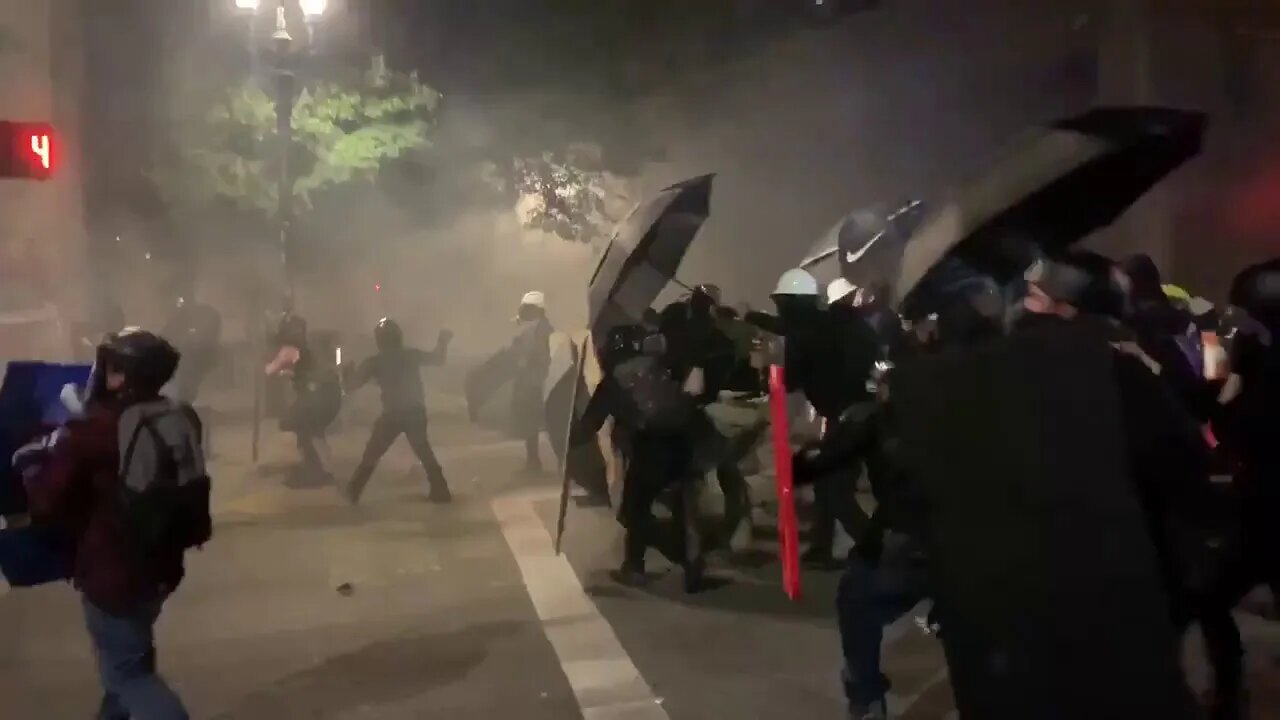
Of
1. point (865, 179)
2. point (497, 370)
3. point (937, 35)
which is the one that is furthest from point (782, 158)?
point (497, 370)

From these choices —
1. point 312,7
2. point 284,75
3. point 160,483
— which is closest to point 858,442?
point 160,483

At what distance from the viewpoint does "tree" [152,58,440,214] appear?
20578mm

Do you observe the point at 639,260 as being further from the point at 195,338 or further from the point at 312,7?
the point at 312,7

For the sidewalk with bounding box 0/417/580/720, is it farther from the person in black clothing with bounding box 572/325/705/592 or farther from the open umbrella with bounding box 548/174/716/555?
the open umbrella with bounding box 548/174/716/555

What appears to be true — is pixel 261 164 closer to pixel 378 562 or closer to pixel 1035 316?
pixel 378 562

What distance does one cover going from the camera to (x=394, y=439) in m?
10.5

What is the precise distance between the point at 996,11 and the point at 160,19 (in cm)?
1938

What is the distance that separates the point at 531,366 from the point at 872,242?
4.75 m

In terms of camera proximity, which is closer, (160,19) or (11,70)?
(11,70)

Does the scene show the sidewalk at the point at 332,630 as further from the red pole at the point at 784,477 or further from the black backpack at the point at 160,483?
the black backpack at the point at 160,483

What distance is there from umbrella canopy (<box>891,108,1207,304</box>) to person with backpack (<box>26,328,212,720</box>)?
255cm

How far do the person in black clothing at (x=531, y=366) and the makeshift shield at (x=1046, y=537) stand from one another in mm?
10232

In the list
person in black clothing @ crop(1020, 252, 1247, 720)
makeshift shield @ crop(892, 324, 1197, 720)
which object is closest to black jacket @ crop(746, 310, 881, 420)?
person in black clothing @ crop(1020, 252, 1247, 720)

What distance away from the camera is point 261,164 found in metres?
21.5
